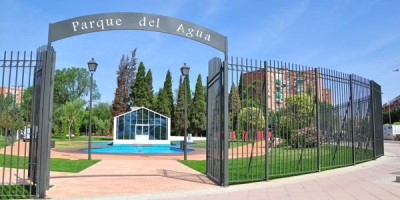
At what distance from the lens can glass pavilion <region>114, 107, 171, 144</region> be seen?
123ft

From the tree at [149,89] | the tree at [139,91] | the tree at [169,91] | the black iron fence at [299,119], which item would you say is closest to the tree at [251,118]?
the black iron fence at [299,119]

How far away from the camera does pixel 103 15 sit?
864cm

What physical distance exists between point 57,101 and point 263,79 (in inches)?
2618

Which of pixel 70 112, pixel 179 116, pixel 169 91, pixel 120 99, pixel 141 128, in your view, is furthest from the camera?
pixel 169 91

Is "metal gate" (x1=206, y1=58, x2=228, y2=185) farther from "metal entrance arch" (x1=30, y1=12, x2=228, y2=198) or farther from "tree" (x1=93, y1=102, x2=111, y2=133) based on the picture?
"tree" (x1=93, y1=102, x2=111, y2=133)

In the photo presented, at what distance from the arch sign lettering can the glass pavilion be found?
29.1 metres

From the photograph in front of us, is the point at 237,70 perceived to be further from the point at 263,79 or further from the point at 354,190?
the point at 354,190

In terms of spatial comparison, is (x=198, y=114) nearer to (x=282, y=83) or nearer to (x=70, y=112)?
(x=70, y=112)


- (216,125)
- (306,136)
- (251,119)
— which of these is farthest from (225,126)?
(306,136)

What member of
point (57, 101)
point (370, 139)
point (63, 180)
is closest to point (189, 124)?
point (57, 101)

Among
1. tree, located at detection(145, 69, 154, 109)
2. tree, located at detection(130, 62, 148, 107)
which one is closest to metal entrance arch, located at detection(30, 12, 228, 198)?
tree, located at detection(130, 62, 148, 107)

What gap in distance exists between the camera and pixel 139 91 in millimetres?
61250

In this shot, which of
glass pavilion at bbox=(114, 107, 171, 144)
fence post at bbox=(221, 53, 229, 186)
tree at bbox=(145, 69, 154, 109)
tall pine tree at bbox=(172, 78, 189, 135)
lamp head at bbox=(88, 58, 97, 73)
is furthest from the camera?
tall pine tree at bbox=(172, 78, 189, 135)

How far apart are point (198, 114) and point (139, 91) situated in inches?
Answer: 431
